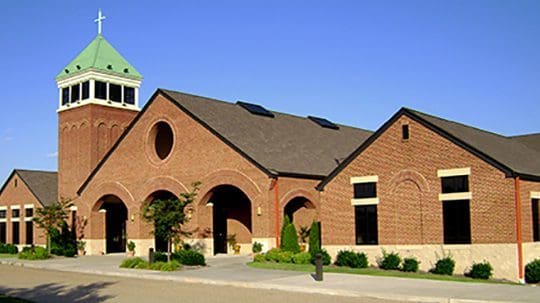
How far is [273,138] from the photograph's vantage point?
4028cm

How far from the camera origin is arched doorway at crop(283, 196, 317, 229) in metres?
39.1

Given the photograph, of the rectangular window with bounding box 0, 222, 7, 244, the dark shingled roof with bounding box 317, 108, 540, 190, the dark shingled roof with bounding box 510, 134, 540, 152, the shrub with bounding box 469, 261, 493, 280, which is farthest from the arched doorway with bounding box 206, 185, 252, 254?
the rectangular window with bounding box 0, 222, 7, 244

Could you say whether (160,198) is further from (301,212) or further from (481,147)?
(481,147)

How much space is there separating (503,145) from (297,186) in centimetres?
1057

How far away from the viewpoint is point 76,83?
157ft

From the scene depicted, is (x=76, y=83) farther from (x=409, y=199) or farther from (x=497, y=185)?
(x=497, y=185)

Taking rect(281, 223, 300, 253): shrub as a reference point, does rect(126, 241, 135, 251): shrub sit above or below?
below

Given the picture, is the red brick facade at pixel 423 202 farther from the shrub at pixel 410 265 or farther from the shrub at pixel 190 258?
the shrub at pixel 190 258

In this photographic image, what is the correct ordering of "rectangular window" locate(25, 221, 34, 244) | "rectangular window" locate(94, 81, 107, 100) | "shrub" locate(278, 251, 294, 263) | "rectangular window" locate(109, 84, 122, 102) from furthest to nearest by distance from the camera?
"rectangular window" locate(25, 221, 34, 244)
"rectangular window" locate(109, 84, 122, 102)
"rectangular window" locate(94, 81, 107, 100)
"shrub" locate(278, 251, 294, 263)

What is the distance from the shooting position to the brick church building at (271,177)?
2769cm

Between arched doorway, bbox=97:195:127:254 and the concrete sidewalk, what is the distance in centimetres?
1304

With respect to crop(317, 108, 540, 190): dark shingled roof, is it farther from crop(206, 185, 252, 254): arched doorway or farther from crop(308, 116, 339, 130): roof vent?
crop(308, 116, 339, 130): roof vent

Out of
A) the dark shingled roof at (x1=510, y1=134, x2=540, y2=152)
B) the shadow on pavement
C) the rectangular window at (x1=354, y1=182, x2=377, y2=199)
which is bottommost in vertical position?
the shadow on pavement

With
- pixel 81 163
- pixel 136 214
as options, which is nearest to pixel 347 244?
pixel 136 214
